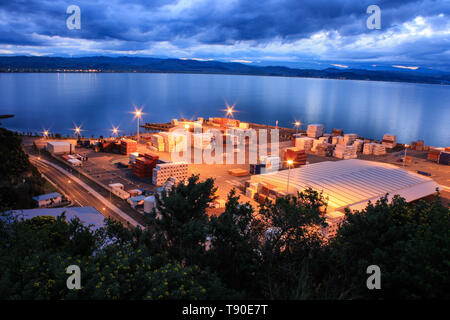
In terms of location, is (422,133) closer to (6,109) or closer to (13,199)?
(13,199)

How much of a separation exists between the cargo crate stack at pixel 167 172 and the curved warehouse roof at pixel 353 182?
5.84 m

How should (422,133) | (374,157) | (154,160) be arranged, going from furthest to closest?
(422,133), (374,157), (154,160)

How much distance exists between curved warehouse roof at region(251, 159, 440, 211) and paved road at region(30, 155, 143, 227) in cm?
985

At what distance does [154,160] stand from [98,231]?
1744cm

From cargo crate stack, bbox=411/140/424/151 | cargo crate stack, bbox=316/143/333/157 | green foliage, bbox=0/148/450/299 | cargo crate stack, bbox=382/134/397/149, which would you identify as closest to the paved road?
green foliage, bbox=0/148/450/299

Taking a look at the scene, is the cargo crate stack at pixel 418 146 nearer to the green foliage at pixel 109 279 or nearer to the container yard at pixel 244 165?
the container yard at pixel 244 165

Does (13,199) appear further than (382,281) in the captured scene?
Yes

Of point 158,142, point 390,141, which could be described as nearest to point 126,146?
point 158,142

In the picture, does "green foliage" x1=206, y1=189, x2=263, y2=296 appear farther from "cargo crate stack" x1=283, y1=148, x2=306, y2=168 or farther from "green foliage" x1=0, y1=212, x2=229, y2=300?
"cargo crate stack" x1=283, y1=148, x2=306, y2=168

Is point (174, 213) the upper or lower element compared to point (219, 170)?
upper

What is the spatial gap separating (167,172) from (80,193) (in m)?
6.30

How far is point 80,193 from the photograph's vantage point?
71.3ft
